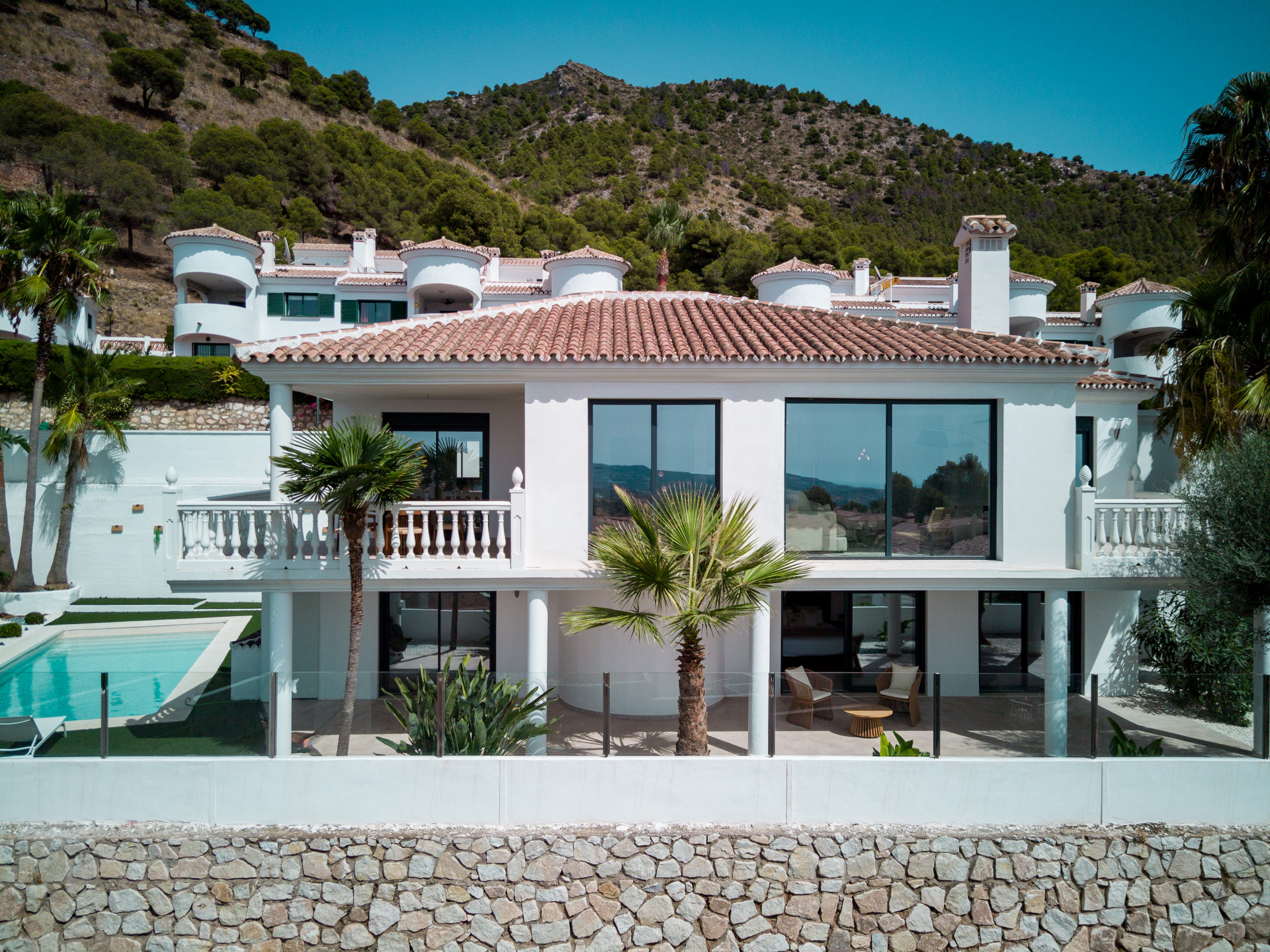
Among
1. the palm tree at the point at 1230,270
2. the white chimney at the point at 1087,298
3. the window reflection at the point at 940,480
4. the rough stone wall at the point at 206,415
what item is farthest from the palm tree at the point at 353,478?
the white chimney at the point at 1087,298

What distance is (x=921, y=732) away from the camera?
988 centimetres

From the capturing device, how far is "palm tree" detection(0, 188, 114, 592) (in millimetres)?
19422

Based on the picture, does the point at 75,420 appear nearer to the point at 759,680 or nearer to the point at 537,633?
the point at 537,633

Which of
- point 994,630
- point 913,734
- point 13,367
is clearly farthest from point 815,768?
point 13,367

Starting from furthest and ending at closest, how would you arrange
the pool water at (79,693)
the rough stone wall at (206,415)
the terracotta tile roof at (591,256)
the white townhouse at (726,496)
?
the terracotta tile roof at (591,256) → the rough stone wall at (206,415) → the white townhouse at (726,496) → the pool water at (79,693)

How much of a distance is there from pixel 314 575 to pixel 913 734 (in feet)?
29.0

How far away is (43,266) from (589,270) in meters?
17.6

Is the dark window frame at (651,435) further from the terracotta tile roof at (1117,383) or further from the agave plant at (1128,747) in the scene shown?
the terracotta tile roof at (1117,383)

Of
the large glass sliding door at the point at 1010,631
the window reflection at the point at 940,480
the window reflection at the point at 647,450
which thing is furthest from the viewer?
the large glass sliding door at the point at 1010,631

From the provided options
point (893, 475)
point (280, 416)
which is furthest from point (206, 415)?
point (893, 475)

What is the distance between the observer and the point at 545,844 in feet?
27.8

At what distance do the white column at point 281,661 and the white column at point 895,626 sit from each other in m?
10.2

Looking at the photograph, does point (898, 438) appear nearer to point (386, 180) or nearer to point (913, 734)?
point (913, 734)

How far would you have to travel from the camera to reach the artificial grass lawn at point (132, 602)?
22.2m
